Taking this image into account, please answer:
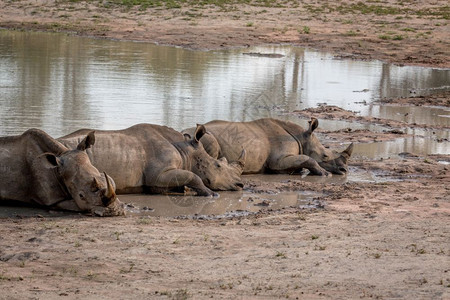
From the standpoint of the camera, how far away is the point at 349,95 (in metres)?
23.0

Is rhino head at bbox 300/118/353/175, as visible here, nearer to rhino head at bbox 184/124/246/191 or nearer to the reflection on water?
rhino head at bbox 184/124/246/191

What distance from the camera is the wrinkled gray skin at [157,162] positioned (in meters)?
11.2

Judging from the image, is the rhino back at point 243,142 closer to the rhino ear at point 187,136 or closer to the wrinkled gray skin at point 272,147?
the wrinkled gray skin at point 272,147

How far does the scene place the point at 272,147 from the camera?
1396 cm

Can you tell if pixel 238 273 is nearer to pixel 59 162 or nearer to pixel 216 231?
pixel 216 231

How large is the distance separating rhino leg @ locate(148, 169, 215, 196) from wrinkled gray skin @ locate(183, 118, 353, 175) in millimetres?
1208

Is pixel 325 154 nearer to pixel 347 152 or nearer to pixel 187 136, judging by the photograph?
pixel 347 152

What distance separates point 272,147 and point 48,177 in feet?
15.3

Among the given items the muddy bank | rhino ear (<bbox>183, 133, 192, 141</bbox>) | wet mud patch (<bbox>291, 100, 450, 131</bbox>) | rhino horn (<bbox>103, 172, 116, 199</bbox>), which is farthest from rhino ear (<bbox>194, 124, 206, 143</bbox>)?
→ wet mud patch (<bbox>291, 100, 450, 131</bbox>)

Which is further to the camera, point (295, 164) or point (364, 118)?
point (364, 118)

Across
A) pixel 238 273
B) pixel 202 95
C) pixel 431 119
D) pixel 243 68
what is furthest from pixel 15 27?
pixel 238 273

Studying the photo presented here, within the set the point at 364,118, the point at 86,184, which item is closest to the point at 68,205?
the point at 86,184

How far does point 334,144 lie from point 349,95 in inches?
296

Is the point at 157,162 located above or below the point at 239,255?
above
